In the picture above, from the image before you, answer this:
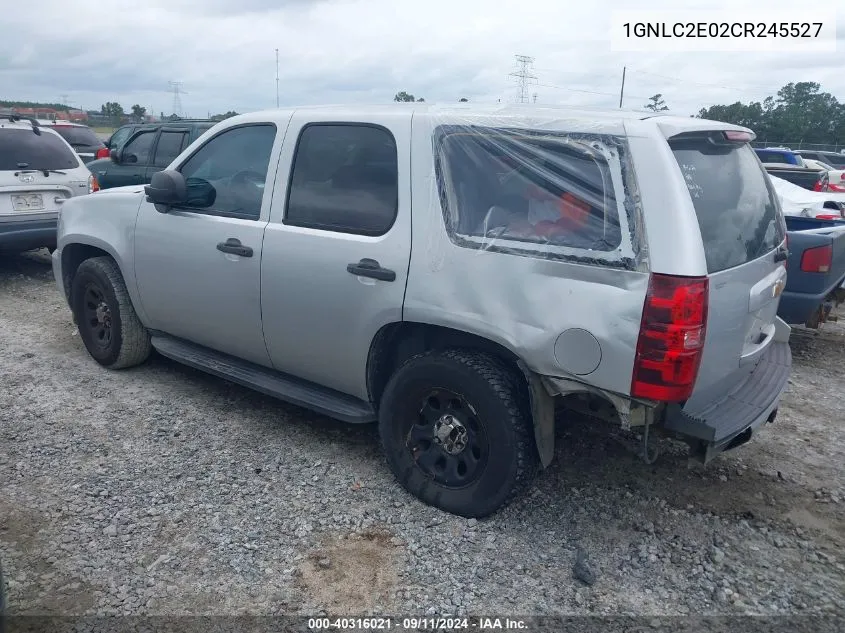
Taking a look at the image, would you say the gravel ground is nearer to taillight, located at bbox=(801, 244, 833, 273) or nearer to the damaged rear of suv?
the damaged rear of suv

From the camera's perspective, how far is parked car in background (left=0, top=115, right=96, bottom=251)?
726cm

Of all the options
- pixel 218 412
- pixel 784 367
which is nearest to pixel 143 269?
pixel 218 412

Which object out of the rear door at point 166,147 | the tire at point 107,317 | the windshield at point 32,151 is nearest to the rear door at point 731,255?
the tire at point 107,317

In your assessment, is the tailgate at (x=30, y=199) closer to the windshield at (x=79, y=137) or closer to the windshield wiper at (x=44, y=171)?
the windshield wiper at (x=44, y=171)

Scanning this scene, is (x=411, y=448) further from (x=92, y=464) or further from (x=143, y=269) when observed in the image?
(x=143, y=269)

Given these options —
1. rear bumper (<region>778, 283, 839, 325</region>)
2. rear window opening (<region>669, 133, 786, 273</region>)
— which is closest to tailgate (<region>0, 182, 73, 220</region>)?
rear window opening (<region>669, 133, 786, 273</region>)

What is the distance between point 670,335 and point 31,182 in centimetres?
726

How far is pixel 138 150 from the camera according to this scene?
392 inches

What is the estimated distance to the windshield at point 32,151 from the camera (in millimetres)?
7312

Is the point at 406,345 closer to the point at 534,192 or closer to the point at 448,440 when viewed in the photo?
the point at 448,440

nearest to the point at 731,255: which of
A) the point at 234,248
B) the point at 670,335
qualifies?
the point at 670,335

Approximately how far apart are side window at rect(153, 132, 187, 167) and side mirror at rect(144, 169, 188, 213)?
5.83 metres

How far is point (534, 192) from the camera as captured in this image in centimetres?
293

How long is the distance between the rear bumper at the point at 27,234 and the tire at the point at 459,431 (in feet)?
19.0
